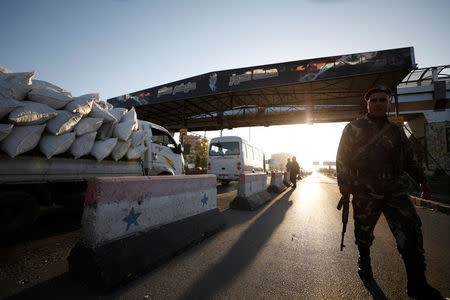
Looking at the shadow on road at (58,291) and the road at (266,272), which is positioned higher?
the shadow on road at (58,291)

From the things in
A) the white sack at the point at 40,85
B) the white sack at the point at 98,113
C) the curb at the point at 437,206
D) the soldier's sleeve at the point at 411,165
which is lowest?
the curb at the point at 437,206

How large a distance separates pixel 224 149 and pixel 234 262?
953 cm

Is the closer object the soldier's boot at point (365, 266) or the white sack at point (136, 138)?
the soldier's boot at point (365, 266)

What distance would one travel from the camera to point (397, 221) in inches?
70.6

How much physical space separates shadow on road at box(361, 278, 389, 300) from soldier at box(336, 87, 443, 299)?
0.06 meters

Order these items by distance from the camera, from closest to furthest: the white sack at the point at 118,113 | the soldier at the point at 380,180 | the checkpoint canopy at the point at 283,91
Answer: the soldier at the point at 380,180 < the white sack at the point at 118,113 < the checkpoint canopy at the point at 283,91

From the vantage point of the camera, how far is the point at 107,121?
369 centimetres

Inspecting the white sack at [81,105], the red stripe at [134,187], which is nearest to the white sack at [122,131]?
the white sack at [81,105]

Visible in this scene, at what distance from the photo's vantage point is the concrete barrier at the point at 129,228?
5.26ft

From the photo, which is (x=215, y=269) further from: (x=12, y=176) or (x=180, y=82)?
(x=180, y=82)

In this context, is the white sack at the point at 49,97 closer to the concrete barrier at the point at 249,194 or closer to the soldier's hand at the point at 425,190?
the concrete barrier at the point at 249,194

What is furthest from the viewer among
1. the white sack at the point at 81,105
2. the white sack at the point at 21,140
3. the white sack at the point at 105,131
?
the white sack at the point at 105,131

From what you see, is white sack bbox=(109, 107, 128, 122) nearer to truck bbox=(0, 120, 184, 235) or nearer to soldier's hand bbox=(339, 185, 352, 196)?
truck bbox=(0, 120, 184, 235)

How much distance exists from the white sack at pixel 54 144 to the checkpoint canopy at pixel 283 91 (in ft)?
28.5
